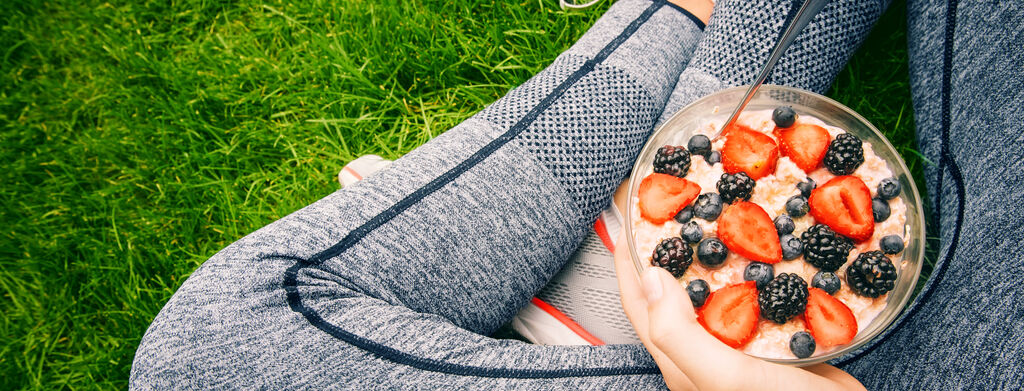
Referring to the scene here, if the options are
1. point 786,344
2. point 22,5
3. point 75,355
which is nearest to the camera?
point 786,344

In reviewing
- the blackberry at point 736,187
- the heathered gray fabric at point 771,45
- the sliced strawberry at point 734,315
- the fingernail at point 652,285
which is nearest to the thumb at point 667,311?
the fingernail at point 652,285

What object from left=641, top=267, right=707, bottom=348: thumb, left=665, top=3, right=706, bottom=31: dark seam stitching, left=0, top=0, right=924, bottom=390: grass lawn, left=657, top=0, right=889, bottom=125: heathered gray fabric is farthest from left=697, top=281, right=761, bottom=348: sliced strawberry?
left=0, top=0, right=924, bottom=390: grass lawn

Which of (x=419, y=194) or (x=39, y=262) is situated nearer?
(x=419, y=194)

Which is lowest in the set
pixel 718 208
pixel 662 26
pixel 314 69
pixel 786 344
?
pixel 314 69

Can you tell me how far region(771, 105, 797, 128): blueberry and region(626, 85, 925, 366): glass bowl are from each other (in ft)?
0.16

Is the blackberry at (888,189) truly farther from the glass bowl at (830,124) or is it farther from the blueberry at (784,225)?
the blueberry at (784,225)

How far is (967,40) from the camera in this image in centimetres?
113

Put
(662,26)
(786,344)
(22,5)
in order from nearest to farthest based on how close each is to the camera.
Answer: (786,344) < (662,26) < (22,5)

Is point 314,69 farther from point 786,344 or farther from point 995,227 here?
point 995,227

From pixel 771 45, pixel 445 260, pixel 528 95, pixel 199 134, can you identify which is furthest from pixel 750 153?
pixel 199 134

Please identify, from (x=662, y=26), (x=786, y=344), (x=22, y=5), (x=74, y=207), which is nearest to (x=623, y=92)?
(x=662, y=26)

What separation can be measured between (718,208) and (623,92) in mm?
406

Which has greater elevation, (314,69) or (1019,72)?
(1019,72)

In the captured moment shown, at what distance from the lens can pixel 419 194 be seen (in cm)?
110
